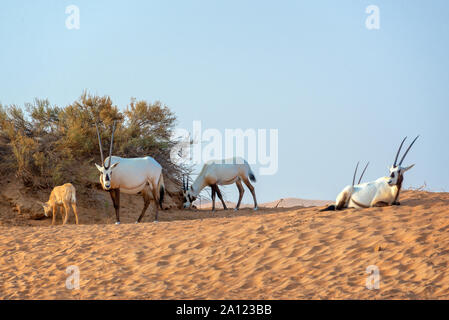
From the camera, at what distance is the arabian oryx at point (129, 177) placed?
1316 centimetres

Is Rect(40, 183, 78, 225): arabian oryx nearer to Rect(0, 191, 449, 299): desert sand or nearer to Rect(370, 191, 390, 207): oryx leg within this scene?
Rect(0, 191, 449, 299): desert sand

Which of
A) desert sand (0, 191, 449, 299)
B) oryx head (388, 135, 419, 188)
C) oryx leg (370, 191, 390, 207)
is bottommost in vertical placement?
desert sand (0, 191, 449, 299)

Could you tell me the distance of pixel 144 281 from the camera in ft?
26.3

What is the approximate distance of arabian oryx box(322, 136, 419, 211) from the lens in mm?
10703

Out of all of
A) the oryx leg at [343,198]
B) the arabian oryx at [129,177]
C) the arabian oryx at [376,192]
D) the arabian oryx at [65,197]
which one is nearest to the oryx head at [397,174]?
the arabian oryx at [376,192]

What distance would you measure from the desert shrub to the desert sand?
6.63 m

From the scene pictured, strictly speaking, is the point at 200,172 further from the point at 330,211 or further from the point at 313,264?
the point at 313,264

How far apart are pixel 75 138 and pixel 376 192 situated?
10734 millimetres

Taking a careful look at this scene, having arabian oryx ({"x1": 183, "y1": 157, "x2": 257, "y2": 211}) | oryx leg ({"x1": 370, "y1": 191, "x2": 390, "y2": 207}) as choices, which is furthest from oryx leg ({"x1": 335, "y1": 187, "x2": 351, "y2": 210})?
arabian oryx ({"x1": 183, "y1": 157, "x2": 257, "y2": 211})

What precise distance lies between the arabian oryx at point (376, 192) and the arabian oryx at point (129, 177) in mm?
4656

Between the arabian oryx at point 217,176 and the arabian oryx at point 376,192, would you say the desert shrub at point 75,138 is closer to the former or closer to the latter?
the arabian oryx at point 217,176

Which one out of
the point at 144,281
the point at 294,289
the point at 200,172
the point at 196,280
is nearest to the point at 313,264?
the point at 294,289

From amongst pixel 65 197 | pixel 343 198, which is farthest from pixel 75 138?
pixel 343 198

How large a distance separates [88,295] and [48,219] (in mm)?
9317
